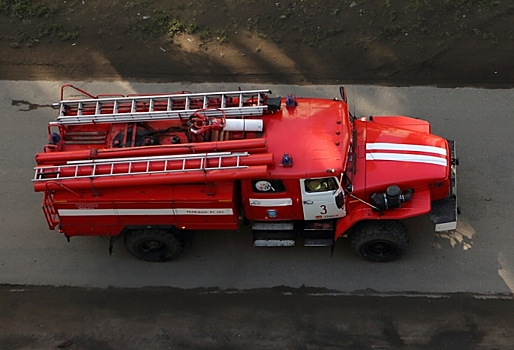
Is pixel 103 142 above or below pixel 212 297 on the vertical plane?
above

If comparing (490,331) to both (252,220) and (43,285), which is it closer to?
(252,220)

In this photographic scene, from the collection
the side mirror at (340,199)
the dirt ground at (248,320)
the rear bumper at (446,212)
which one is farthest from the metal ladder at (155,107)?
the rear bumper at (446,212)

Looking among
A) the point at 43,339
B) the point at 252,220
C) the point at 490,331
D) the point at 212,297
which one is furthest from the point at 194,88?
the point at 490,331

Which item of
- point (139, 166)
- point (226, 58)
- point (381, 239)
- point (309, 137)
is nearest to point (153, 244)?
point (139, 166)

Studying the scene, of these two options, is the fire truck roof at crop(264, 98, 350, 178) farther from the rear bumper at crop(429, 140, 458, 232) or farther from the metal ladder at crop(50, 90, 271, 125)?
the rear bumper at crop(429, 140, 458, 232)

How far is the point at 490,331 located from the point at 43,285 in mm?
7524

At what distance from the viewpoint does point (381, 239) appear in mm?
8734

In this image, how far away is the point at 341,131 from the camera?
8.50 metres

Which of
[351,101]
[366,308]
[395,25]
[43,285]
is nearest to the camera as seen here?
[366,308]

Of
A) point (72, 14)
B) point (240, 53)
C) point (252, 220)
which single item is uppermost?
point (72, 14)

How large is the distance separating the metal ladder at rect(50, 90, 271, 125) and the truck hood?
1.93 metres

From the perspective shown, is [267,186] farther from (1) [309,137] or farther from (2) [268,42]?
(2) [268,42]

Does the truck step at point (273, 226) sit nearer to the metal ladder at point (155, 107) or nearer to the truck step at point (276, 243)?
the truck step at point (276, 243)

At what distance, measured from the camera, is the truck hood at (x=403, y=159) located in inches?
332
